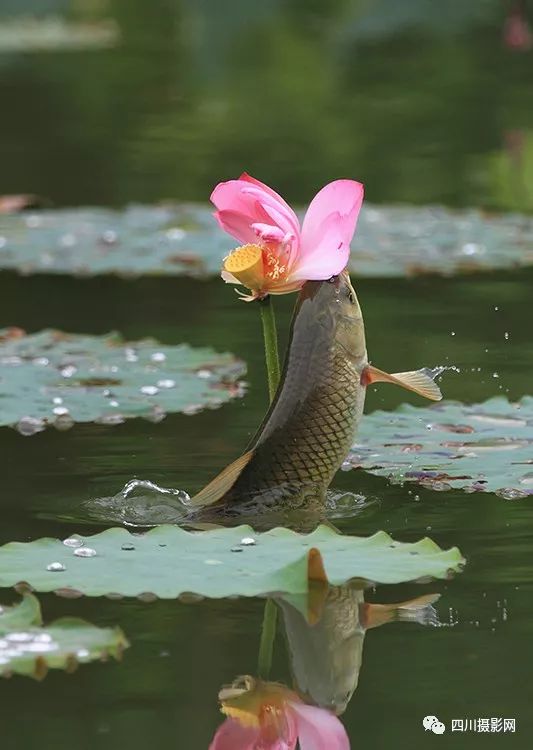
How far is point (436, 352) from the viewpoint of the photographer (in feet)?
20.2

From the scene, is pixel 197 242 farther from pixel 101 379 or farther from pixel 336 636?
pixel 336 636

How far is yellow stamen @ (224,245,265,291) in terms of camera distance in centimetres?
400

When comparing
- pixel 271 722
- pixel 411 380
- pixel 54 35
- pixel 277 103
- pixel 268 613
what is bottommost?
pixel 271 722

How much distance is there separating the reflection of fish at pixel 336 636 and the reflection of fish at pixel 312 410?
0.47 meters

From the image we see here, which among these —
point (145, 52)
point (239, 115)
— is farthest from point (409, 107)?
point (145, 52)

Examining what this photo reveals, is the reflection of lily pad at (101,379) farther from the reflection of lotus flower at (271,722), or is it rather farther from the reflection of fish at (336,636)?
the reflection of lotus flower at (271,722)

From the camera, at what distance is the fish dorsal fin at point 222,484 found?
13.6 ft

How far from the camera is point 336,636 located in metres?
3.50

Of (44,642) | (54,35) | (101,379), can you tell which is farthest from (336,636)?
(54,35)

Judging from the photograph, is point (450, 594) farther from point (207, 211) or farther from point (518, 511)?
point (207, 211)

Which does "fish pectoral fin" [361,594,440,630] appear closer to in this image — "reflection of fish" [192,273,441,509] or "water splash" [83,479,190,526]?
"reflection of fish" [192,273,441,509]

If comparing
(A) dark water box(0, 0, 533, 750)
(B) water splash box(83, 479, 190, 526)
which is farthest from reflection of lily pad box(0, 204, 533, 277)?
(B) water splash box(83, 479, 190, 526)

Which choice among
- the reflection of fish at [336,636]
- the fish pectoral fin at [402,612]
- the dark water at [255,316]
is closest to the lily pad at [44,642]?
the dark water at [255,316]

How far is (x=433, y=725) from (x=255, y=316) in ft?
13.5
